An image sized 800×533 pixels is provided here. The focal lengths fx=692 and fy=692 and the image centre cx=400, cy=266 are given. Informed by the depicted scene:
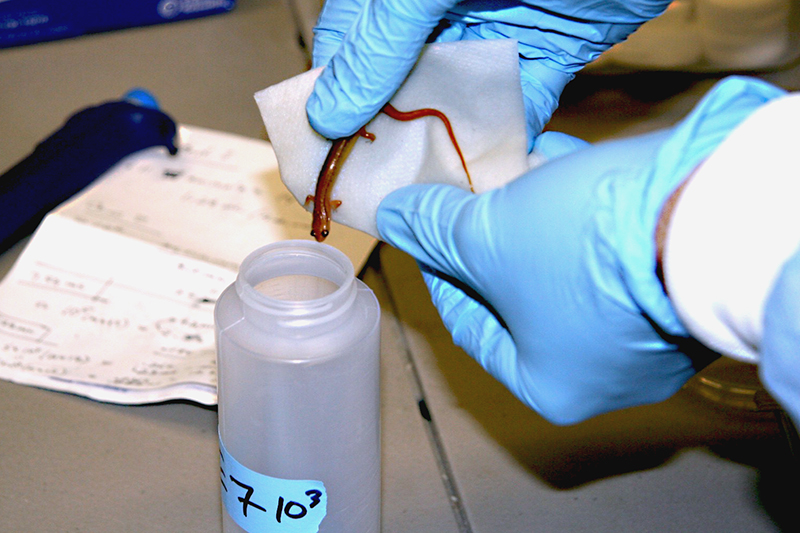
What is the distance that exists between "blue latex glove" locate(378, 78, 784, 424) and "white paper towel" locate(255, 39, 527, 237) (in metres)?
0.07

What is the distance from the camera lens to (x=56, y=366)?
95 centimetres

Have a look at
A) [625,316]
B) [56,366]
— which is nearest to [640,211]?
[625,316]

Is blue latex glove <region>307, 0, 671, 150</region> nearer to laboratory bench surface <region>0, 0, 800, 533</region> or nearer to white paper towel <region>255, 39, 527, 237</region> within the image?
white paper towel <region>255, 39, 527, 237</region>

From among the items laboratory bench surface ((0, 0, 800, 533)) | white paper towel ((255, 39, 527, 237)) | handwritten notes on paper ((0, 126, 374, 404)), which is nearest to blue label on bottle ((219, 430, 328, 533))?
laboratory bench surface ((0, 0, 800, 533))

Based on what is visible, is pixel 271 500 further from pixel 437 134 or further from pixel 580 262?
pixel 437 134

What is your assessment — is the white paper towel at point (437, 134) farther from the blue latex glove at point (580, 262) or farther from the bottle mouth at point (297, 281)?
the bottle mouth at point (297, 281)

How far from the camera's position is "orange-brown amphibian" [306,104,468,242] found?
2.80 ft

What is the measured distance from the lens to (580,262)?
654 mm

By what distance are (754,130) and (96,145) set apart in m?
1.14

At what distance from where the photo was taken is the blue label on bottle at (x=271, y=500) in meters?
0.63

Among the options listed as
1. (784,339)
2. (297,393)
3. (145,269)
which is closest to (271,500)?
(297,393)

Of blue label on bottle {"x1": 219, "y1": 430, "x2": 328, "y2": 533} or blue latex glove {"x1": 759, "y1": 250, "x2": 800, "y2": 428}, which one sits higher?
blue latex glove {"x1": 759, "y1": 250, "x2": 800, "y2": 428}

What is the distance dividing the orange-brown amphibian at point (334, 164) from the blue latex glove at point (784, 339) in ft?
1.38

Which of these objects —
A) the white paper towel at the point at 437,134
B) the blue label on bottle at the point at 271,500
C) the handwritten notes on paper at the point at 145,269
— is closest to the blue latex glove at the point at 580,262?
the white paper towel at the point at 437,134
